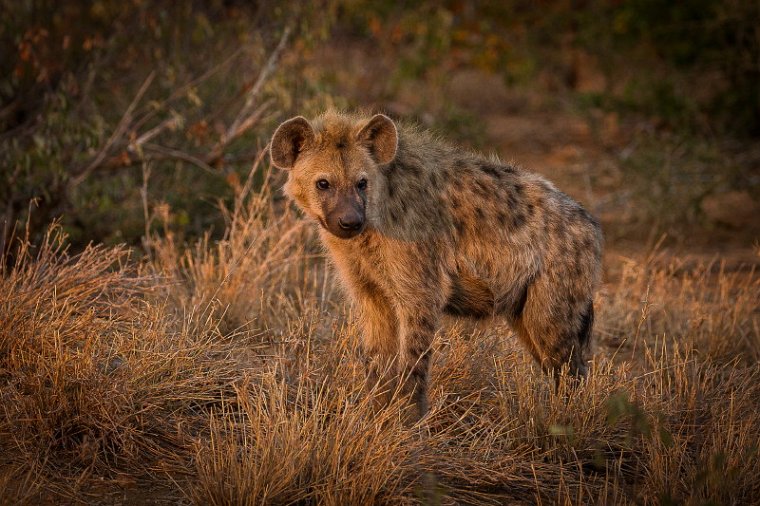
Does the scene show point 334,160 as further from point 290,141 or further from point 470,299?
point 470,299

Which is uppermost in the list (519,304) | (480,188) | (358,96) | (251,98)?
(251,98)

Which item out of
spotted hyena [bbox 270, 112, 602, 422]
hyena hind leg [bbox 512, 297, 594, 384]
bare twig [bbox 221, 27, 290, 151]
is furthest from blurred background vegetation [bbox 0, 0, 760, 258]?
hyena hind leg [bbox 512, 297, 594, 384]

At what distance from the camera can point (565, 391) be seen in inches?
154

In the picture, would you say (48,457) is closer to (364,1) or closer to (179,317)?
(179,317)

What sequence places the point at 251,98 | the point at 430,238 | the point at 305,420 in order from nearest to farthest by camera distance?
1. the point at 305,420
2. the point at 430,238
3. the point at 251,98

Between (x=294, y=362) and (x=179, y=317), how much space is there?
2.36 feet

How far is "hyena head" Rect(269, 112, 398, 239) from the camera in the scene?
12.8ft

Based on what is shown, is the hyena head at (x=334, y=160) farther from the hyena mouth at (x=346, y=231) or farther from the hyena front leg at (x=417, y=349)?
the hyena front leg at (x=417, y=349)

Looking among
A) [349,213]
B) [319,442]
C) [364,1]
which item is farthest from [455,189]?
[364,1]

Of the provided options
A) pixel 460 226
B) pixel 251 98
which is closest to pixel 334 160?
pixel 460 226

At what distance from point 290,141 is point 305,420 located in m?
1.19

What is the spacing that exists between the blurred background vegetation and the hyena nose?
163 centimetres

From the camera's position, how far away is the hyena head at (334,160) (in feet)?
12.8

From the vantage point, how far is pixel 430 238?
4.08 m
